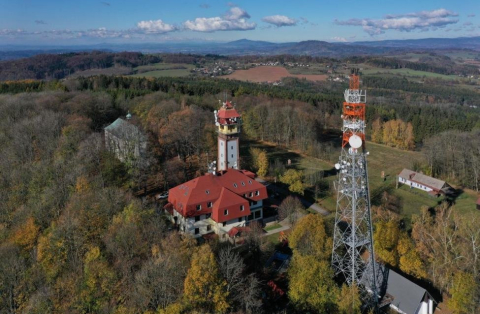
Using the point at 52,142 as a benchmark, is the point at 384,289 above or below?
below

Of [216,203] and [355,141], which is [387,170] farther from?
[355,141]

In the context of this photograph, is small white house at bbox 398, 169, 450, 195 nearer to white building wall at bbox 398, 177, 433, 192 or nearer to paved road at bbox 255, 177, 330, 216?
white building wall at bbox 398, 177, 433, 192

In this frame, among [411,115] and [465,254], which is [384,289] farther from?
[411,115]

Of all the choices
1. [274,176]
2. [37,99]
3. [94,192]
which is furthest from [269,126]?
[94,192]

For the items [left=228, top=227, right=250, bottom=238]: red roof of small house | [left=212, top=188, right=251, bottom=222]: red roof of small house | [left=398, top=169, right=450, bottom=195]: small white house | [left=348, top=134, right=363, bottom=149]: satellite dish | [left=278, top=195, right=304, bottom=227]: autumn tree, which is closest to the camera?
[left=348, top=134, right=363, bottom=149]: satellite dish

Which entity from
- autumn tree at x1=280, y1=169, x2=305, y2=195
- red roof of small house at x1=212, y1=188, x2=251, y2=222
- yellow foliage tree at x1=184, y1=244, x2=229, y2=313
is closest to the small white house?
autumn tree at x1=280, y1=169, x2=305, y2=195

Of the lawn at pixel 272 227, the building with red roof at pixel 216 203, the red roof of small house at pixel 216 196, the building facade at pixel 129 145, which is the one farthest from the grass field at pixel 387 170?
the building facade at pixel 129 145

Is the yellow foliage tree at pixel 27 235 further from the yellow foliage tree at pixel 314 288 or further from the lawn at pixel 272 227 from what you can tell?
the lawn at pixel 272 227
